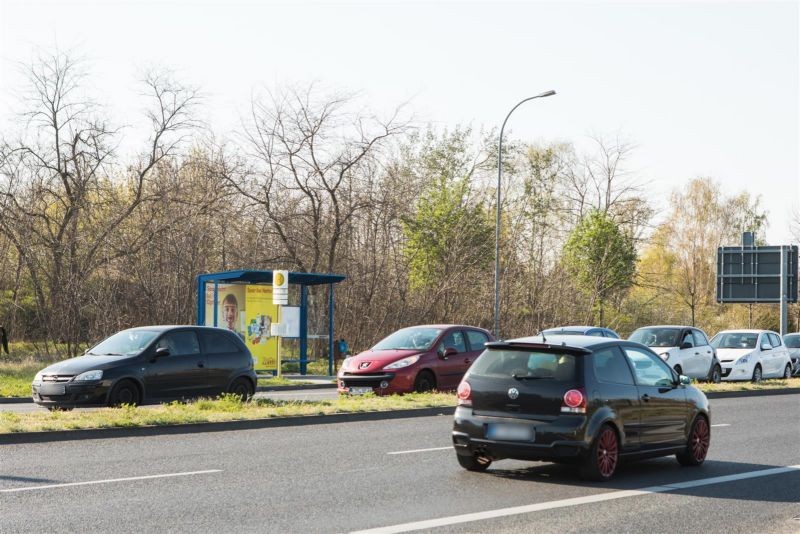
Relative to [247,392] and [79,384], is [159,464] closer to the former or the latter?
[79,384]

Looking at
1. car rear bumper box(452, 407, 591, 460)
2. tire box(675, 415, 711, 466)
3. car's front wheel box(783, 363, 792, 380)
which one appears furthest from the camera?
car's front wheel box(783, 363, 792, 380)

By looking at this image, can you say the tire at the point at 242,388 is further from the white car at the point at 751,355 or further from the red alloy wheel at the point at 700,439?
the white car at the point at 751,355

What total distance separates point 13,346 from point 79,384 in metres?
23.3

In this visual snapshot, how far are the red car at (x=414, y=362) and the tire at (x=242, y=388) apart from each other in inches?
83.0

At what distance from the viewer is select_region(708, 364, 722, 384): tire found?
29781 millimetres

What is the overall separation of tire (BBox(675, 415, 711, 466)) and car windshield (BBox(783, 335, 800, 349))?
30.4m

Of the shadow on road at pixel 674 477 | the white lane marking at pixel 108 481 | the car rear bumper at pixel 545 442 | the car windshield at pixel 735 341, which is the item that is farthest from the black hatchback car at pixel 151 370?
the car windshield at pixel 735 341

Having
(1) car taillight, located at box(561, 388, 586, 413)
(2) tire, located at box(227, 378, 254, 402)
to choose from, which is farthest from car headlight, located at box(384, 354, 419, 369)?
(1) car taillight, located at box(561, 388, 586, 413)

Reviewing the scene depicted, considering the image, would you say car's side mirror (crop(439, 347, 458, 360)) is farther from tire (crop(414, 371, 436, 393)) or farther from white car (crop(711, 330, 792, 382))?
white car (crop(711, 330, 792, 382))

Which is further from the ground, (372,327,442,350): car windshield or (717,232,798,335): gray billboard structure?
(717,232,798,335): gray billboard structure

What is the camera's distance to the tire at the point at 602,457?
1049 cm

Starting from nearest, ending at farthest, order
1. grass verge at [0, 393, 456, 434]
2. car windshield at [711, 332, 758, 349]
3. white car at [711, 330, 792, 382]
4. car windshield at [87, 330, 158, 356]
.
A: 1. grass verge at [0, 393, 456, 434]
2. car windshield at [87, 330, 158, 356]
3. white car at [711, 330, 792, 382]
4. car windshield at [711, 332, 758, 349]

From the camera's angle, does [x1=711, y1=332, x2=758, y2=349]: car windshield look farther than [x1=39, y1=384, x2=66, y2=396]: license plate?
Yes

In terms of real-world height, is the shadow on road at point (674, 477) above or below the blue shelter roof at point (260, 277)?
below
